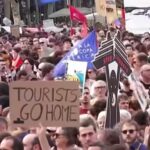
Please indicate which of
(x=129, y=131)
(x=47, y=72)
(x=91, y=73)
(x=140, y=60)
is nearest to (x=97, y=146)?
(x=129, y=131)

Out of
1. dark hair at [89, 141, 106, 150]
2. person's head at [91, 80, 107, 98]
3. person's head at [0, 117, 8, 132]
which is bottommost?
dark hair at [89, 141, 106, 150]

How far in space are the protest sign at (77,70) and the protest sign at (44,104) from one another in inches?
146

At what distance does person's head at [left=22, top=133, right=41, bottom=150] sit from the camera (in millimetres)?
7383

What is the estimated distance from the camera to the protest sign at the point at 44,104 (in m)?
7.00

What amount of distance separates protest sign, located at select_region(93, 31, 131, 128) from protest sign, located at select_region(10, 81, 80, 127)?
1.29 metres

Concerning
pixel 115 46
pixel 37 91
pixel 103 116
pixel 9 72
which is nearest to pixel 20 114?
pixel 37 91

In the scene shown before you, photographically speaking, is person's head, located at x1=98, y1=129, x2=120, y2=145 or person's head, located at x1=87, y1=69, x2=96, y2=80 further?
person's head, located at x1=87, y1=69, x2=96, y2=80

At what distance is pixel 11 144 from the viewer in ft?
23.6

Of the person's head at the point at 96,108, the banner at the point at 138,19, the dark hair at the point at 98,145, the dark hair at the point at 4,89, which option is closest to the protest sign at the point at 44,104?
the dark hair at the point at 98,145

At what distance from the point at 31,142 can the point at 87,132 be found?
625mm

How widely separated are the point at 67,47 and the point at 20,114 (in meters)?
9.62

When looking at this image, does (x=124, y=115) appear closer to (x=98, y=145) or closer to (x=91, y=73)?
(x=98, y=145)

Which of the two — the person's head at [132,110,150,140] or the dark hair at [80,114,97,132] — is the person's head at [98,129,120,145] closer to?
the dark hair at [80,114,97,132]

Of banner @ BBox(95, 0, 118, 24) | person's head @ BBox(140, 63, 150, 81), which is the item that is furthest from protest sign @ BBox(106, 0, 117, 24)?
person's head @ BBox(140, 63, 150, 81)
